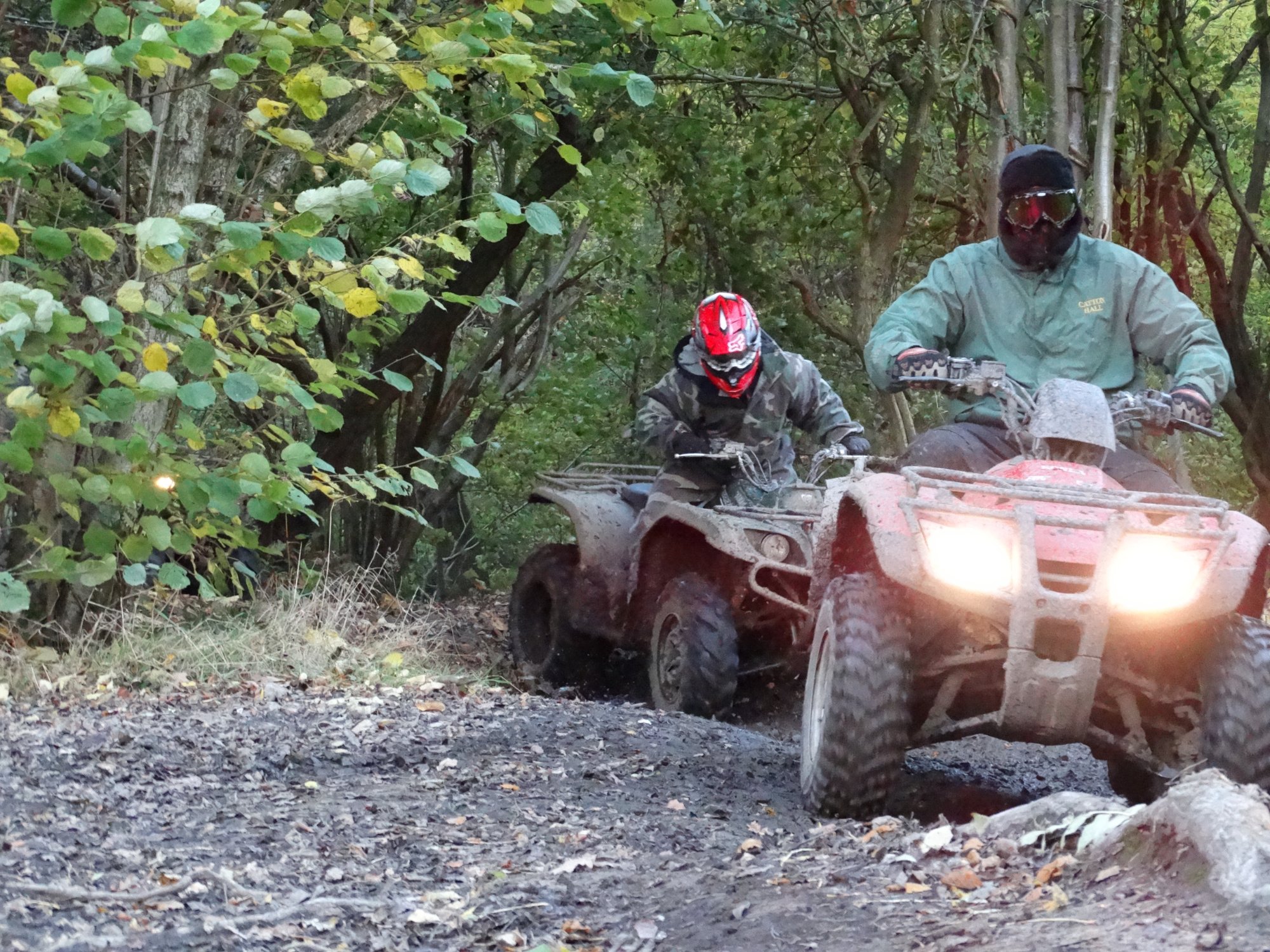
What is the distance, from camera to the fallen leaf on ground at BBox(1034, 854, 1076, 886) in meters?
3.48

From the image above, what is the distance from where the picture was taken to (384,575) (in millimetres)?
12406

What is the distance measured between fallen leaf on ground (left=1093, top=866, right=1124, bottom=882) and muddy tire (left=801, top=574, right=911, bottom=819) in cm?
104

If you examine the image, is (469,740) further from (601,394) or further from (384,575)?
(601,394)

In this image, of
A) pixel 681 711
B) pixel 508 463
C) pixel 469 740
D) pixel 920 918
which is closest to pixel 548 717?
pixel 469 740

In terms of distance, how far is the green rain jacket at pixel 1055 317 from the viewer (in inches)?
211

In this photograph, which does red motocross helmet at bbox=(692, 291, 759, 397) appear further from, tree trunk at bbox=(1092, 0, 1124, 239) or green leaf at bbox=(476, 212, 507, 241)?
green leaf at bbox=(476, 212, 507, 241)

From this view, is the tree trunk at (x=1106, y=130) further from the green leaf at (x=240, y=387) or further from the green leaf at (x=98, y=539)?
the green leaf at (x=98, y=539)

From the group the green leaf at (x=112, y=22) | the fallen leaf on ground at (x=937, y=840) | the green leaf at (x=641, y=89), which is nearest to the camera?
the fallen leaf on ground at (x=937, y=840)

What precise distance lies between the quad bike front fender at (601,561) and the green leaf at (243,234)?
14.1 feet

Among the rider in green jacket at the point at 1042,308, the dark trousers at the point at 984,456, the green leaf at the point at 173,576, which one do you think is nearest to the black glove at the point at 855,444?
the rider in green jacket at the point at 1042,308

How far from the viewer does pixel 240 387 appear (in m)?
5.24

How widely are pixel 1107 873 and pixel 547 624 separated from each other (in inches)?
270

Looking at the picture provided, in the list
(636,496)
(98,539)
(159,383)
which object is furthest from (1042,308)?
(636,496)

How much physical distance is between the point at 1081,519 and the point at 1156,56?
9.97 m
